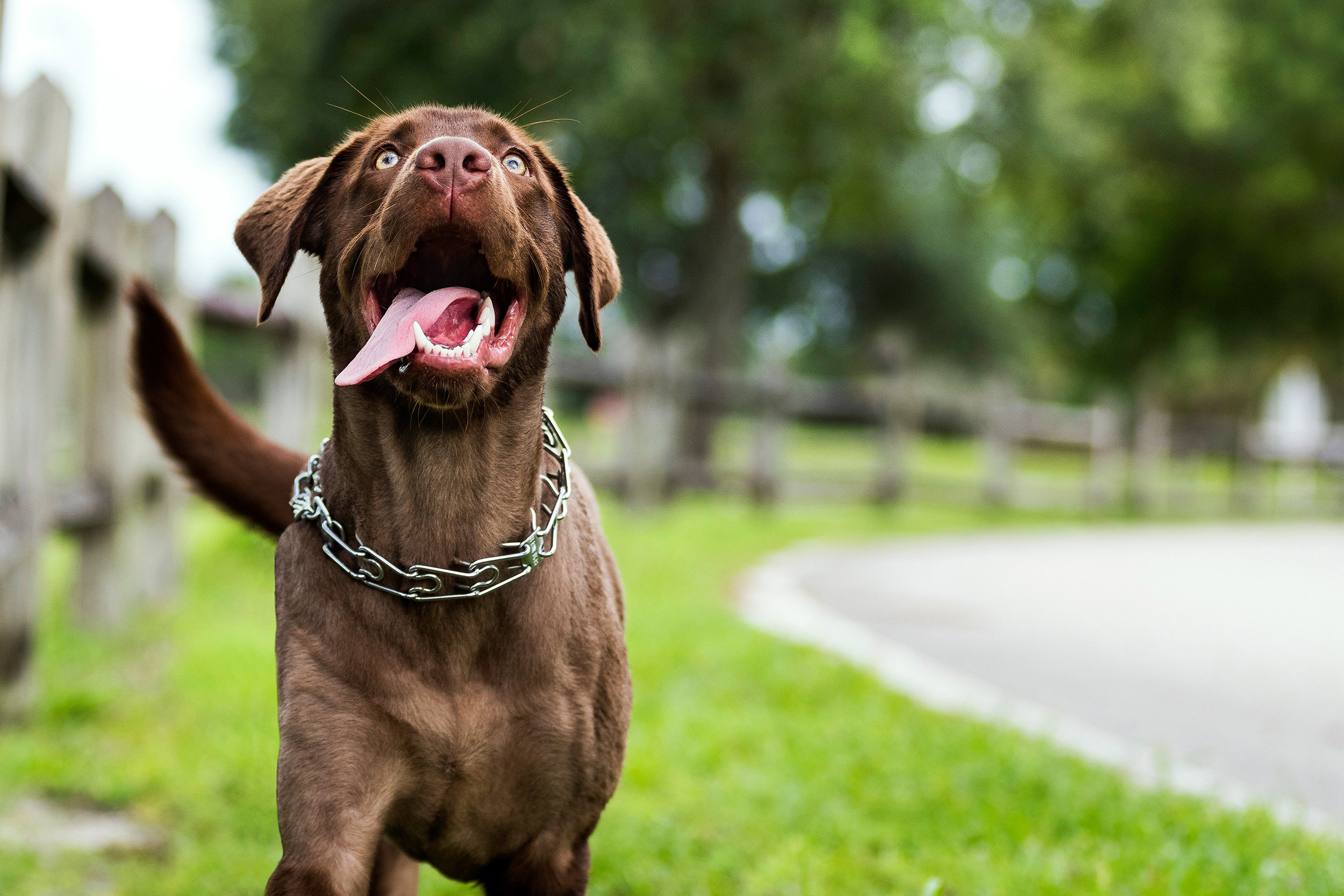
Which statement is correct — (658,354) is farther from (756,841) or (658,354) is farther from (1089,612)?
(756,841)

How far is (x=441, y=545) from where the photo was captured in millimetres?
1970

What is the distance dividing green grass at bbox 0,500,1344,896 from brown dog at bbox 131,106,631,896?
1.23 m

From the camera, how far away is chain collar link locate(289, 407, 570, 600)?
1904 millimetres

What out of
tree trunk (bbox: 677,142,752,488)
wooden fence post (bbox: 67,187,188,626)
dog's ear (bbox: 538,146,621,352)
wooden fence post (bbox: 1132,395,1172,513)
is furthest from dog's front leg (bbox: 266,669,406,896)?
wooden fence post (bbox: 1132,395,1172,513)

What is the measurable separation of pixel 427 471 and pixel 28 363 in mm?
3162

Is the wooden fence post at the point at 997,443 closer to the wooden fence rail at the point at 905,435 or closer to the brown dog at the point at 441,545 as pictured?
the wooden fence rail at the point at 905,435

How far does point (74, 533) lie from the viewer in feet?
19.9

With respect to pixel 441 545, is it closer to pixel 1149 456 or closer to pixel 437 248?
pixel 437 248

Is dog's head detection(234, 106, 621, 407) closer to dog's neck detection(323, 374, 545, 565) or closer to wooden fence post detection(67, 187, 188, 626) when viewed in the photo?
dog's neck detection(323, 374, 545, 565)

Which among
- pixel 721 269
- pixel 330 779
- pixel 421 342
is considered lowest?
pixel 721 269

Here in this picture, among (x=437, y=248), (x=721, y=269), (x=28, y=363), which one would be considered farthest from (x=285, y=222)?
(x=721, y=269)

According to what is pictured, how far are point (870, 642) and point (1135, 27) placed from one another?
16.3 m


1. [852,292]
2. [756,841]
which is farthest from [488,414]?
[852,292]

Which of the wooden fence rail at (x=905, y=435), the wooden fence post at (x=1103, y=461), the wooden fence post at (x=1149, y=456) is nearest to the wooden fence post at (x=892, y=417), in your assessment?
the wooden fence rail at (x=905, y=435)
